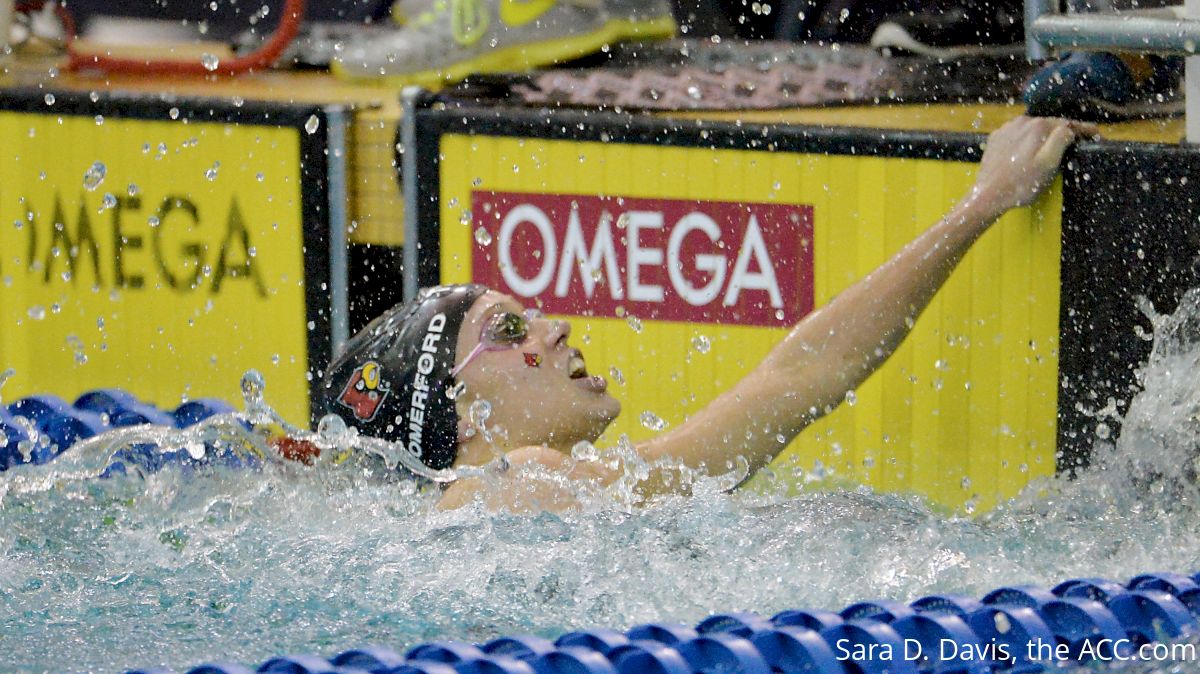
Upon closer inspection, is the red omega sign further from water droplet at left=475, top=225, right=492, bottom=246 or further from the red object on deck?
the red object on deck

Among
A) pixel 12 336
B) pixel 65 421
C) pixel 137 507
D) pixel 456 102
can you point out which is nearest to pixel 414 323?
pixel 137 507

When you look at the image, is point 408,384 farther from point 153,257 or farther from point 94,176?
point 94,176

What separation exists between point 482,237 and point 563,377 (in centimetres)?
92

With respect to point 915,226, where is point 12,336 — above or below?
below

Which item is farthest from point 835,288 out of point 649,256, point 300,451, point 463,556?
point 463,556

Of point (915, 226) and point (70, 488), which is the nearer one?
point (70, 488)

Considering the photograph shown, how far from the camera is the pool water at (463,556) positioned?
7.22 ft

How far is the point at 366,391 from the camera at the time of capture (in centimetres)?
257

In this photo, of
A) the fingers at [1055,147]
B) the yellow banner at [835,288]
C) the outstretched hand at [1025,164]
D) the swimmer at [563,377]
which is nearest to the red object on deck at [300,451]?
the swimmer at [563,377]

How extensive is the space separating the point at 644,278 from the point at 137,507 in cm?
100

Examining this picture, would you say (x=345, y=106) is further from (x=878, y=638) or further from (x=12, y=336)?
(x=878, y=638)

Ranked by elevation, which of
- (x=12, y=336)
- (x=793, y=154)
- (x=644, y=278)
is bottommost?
(x=12, y=336)

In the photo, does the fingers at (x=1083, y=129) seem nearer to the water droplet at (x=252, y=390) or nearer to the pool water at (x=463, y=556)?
the pool water at (x=463, y=556)

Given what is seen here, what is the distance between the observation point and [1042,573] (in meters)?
2.32
